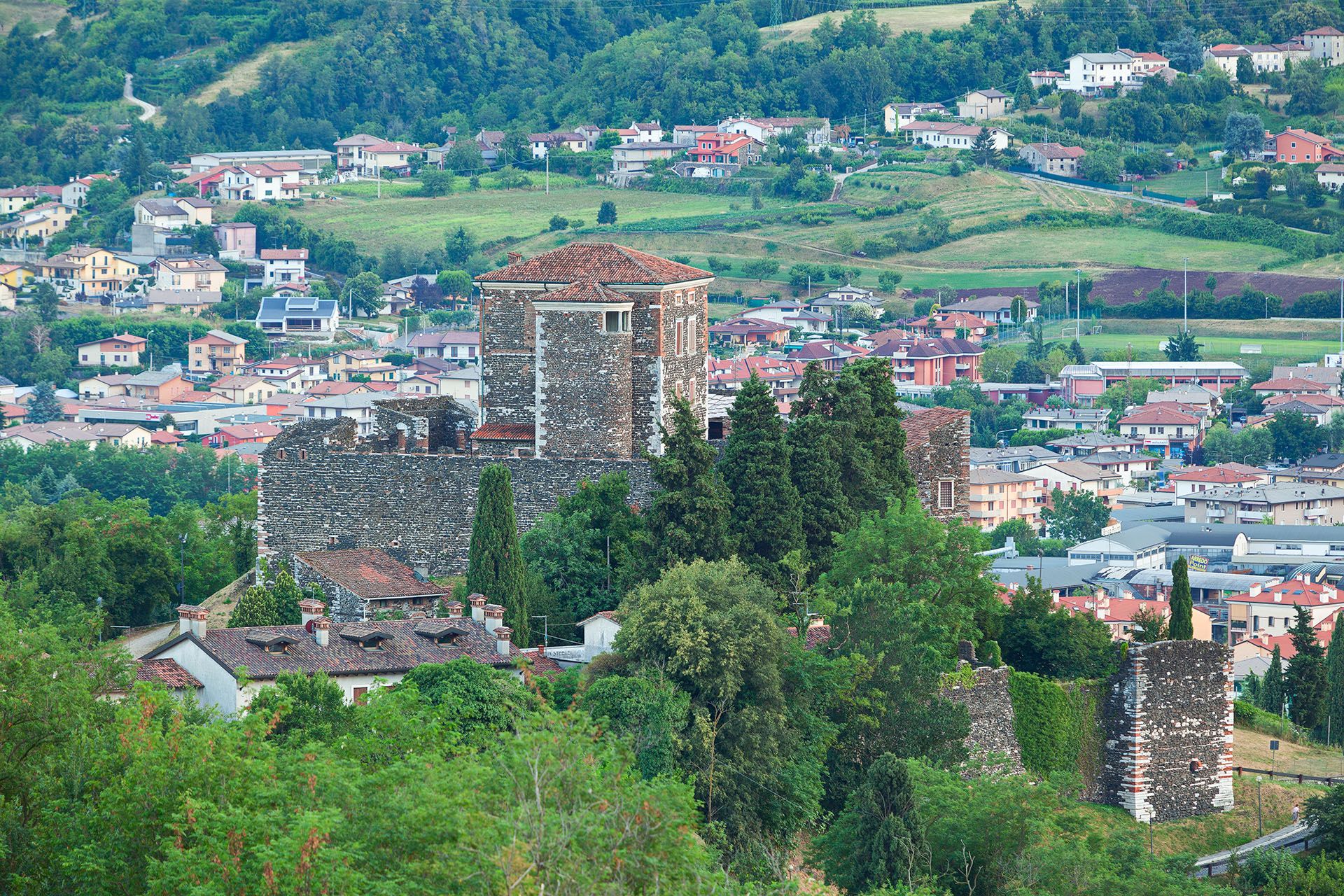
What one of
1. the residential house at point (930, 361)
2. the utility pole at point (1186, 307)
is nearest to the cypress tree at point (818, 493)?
the residential house at point (930, 361)

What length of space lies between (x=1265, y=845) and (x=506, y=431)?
17.7 m

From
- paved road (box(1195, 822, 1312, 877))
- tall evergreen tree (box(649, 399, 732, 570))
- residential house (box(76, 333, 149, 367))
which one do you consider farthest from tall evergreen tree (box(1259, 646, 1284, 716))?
residential house (box(76, 333, 149, 367))

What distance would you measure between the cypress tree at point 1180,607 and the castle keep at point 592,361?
35.1 ft

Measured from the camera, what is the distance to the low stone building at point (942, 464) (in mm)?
50719

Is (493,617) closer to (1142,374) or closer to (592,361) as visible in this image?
(592,361)

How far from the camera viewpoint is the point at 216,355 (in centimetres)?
18012

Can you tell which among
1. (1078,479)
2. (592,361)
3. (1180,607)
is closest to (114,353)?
(1078,479)

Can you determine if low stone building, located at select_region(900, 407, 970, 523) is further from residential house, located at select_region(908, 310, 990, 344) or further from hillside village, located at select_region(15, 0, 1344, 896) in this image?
residential house, located at select_region(908, 310, 990, 344)

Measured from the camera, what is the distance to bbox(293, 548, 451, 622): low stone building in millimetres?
45938

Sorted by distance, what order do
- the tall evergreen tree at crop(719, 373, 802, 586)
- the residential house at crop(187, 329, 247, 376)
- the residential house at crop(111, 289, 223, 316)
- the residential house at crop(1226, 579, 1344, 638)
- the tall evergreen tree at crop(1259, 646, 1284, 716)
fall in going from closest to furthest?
the tall evergreen tree at crop(719, 373, 802, 586) < the tall evergreen tree at crop(1259, 646, 1284, 716) < the residential house at crop(1226, 579, 1344, 638) < the residential house at crop(187, 329, 247, 376) < the residential house at crop(111, 289, 223, 316)

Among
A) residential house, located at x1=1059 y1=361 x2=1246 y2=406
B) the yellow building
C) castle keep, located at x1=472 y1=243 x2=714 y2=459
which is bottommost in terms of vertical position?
residential house, located at x1=1059 y1=361 x2=1246 y2=406

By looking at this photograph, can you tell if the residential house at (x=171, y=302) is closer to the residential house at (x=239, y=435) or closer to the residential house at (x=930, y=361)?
the residential house at (x=239, y=435)

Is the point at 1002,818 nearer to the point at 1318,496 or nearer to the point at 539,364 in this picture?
the point at 539,364

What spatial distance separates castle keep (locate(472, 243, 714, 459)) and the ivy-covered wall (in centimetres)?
942
